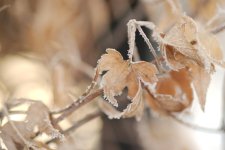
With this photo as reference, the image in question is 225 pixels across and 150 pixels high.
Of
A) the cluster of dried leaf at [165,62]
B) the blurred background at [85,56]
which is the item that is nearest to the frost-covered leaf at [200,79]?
the cluster of dried leaf at [165,62]

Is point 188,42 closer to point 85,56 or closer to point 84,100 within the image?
point 84,100

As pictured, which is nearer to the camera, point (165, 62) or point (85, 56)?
point (165, 62)

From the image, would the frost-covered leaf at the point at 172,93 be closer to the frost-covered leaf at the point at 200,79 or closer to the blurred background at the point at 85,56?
the frost-covered leaf at the point at 200,79

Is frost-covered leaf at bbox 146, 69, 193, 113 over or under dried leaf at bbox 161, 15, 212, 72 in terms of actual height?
under

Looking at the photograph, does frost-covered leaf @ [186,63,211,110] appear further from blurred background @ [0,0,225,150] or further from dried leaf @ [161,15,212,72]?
blurred background @ [0,0,225,150]

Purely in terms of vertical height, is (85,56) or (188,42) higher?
(85,56)

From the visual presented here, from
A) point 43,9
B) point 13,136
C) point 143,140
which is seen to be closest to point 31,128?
point 13,136

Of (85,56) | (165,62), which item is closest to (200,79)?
(165,62)

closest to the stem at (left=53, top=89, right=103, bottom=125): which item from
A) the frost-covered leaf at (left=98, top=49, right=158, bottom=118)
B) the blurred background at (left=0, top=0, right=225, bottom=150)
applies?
the frost-covered leaf at (left=98, top=49, right=158, bottom=118)
